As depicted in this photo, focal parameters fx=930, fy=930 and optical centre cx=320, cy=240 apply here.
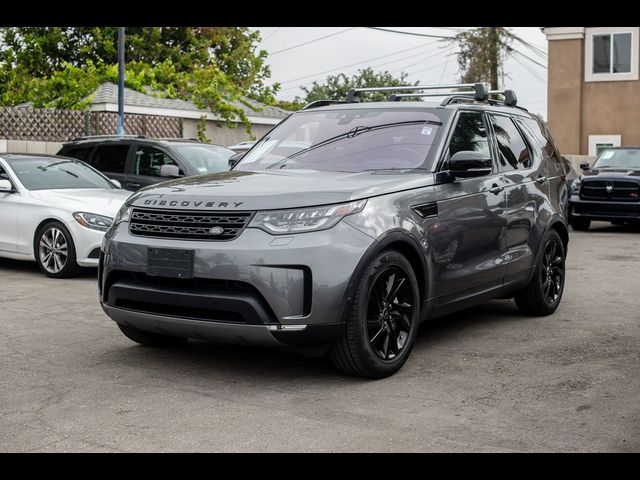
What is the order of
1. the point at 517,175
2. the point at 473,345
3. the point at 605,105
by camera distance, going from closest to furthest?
the point at 473,345
the point at 517,175
the point at 605,105

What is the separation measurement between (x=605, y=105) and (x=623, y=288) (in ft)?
69.5

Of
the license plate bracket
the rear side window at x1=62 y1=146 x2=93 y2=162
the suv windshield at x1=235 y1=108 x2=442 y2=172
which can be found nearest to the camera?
the license plate bracket

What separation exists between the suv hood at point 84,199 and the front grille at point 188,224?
15.7ft

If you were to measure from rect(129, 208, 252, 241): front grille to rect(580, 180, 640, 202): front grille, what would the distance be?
13398mm

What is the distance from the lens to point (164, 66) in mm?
32375

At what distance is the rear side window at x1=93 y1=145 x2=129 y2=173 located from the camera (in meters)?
13.6

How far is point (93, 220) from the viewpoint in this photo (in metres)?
10.4

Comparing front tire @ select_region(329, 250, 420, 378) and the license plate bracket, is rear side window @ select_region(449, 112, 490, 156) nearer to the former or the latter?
front tire @ select_region(329, 250, 420, 378)

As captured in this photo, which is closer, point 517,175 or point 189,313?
point 189,313

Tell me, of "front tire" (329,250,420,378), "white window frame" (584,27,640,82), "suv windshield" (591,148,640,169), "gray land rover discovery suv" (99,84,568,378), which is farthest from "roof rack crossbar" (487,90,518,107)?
"white window frame" (584,27,640,82)

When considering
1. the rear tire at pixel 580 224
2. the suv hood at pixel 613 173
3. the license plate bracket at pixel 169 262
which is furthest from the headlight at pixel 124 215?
the suv hood at pixel 613 173

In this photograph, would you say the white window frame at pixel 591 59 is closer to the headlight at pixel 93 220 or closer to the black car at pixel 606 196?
the black car at pixel 606 196
